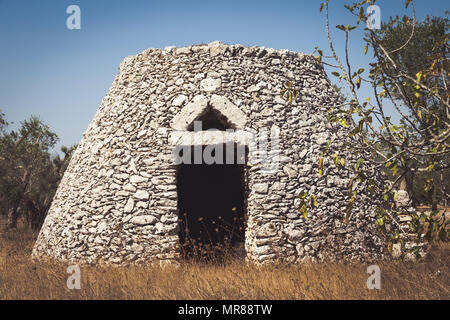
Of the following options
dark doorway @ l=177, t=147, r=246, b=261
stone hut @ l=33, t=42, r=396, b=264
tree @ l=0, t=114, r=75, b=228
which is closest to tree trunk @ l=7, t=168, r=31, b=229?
tree @ l=0, t=114, r=75, b=228

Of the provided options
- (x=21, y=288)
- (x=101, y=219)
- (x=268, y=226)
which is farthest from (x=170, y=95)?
(x=21, y=288)

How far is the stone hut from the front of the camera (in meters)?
6.56

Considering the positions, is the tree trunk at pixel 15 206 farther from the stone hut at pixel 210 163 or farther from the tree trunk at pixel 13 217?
the stone hut at pixel 210 163

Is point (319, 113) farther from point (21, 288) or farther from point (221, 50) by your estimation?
point (21, 288)

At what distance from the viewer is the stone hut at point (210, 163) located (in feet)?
21.5

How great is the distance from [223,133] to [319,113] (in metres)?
2.23

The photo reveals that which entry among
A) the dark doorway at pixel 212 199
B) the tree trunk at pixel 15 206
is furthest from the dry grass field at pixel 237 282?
the tree trunk at pixel 15 206

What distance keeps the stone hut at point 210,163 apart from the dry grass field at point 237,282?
524mm

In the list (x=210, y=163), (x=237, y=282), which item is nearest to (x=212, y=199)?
(x=210, y=163)

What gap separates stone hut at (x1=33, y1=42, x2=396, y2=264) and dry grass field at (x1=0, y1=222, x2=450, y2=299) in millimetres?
524

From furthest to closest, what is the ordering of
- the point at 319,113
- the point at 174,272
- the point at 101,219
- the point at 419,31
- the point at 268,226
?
the point at 419,31 → the point at 319,113 → the point at 101,219 → the point at 268,226 → the point at 174,272

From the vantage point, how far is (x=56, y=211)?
7836 millimetres

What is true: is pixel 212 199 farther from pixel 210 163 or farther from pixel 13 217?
pixel 13 217

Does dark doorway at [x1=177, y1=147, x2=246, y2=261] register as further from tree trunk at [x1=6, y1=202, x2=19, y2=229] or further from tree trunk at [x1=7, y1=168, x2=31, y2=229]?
tree trunk at [x1=6, y1=202, x2=19, y2=229]
